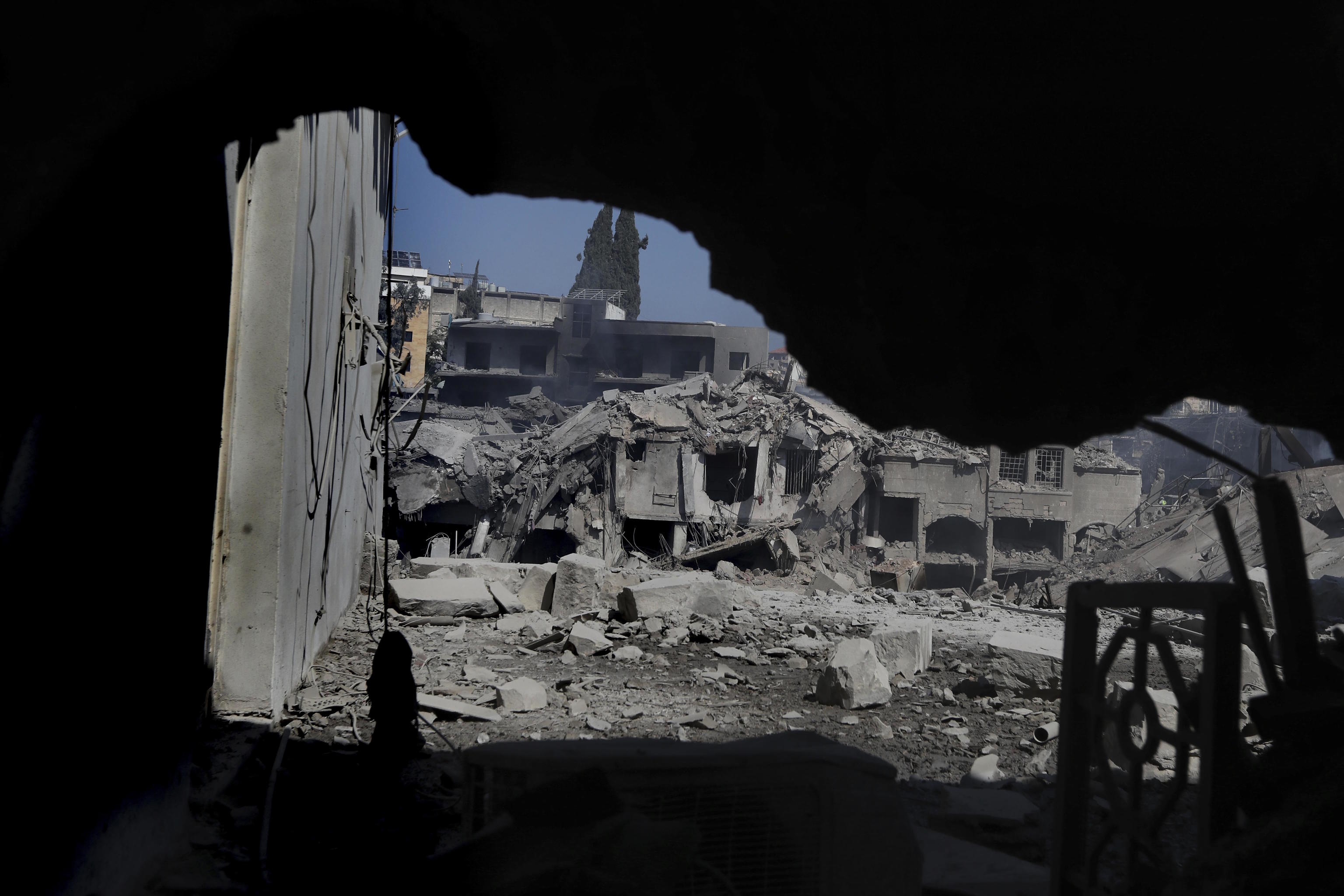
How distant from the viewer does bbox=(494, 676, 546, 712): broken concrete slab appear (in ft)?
19.6

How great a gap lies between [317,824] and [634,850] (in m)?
2.21

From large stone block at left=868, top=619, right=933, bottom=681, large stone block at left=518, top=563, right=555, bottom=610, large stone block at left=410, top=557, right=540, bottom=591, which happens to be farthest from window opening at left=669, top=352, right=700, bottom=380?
large stone block at left=868, top=619, right=933, bottom=681

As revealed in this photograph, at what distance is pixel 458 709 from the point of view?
575cm

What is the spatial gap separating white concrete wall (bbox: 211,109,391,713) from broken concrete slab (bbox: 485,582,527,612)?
9.40ft

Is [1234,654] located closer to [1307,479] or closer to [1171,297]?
[1171,297]

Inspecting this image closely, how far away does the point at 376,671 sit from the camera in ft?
11.9

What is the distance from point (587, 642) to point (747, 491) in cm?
1767

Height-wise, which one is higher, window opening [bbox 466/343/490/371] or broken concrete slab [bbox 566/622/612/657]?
window opening [bbox 466/343/490/371]

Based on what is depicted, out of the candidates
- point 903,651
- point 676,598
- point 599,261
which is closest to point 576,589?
point 676,598

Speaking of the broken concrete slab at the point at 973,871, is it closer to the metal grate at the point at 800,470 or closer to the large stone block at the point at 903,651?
the large stone block at the point at 903,651

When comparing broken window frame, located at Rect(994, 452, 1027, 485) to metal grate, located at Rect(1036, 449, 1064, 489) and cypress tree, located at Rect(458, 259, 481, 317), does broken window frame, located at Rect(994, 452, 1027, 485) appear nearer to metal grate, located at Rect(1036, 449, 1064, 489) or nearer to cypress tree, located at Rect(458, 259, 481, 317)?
metal grate, located at Rect(1036, 449, 1064, 489)

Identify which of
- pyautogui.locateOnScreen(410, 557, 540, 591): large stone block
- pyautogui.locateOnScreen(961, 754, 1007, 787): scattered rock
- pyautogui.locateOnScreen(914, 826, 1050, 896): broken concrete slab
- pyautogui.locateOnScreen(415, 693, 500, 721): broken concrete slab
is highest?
pyautogui.locateOnScreen(410, 557, 540, 591): large stone block

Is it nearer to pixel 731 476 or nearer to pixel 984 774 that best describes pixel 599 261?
pixel 731 476

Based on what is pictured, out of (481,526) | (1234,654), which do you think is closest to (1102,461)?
(481,526)
